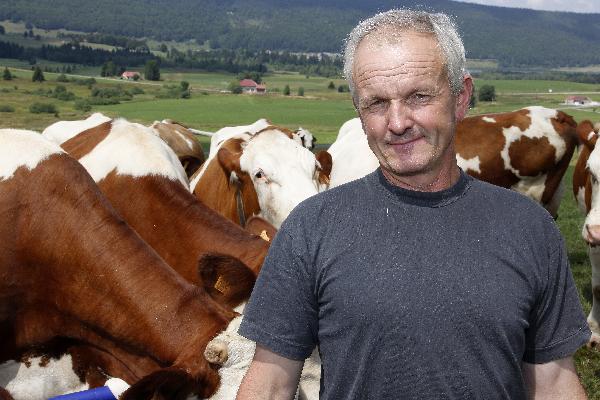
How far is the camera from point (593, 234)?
21.2ft

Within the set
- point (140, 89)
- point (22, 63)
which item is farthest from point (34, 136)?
point (22, 63)

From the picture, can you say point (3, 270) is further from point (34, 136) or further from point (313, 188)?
point (313, 188)

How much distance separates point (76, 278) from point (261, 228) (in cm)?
211

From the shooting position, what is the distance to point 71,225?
143 inches

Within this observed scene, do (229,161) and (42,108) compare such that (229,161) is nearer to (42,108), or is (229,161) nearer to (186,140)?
(186,140)

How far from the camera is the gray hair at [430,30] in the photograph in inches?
77.8

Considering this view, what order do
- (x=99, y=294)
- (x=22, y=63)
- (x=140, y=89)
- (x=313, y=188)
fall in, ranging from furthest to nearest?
1. (x=22, y=63)
2. (x=140, y=89)
3. (x=313, y=188)
4. (x=99, y=294)

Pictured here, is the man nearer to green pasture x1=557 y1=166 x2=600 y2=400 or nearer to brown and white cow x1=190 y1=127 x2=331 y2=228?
brown and white cow x1=190 y1=127 x2=331 y2=228

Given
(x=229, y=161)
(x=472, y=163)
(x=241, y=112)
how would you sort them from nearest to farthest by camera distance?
(x=229, y=161) < (x=472, y=163) < (x=241, y=112)

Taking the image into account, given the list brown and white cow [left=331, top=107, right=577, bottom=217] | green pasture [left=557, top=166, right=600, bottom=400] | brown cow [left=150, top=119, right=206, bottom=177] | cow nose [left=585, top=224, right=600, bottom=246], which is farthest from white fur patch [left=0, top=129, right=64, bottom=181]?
brown and white cow [left=331, top=107, right=577, bottom=217]

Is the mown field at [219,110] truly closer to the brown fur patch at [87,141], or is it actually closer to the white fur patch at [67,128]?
the white fur patch at [67,128]

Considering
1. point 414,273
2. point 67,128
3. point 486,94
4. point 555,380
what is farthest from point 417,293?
point 486,94

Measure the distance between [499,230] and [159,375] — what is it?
1297mm

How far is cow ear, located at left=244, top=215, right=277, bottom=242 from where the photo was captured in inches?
215
